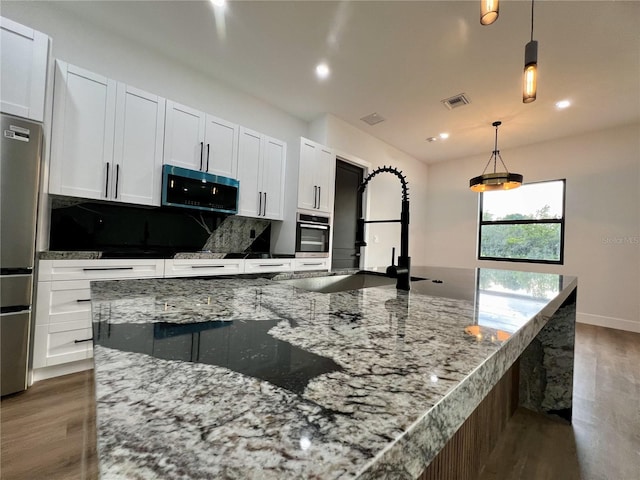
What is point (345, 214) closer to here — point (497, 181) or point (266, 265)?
point (266, 265)

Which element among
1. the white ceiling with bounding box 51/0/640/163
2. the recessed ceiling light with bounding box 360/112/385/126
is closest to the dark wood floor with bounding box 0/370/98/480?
the white ceiling with bounding box 51/0/640/163

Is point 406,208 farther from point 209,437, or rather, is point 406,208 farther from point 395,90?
point 395,90

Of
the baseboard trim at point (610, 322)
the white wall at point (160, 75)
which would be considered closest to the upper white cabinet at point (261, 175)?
the white wall at point (160, 75)

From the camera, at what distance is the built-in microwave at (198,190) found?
2.52m

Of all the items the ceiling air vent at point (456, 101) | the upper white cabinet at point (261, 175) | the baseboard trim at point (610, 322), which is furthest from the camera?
the baseboard trim at point (610, 322)

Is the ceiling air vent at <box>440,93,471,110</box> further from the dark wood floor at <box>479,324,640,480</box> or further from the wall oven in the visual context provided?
the dark wood floor at <box>479,324,640,480</box>

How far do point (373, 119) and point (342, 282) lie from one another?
3131mm

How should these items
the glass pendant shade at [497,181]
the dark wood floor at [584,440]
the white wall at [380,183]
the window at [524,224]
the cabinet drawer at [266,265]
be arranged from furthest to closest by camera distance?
the window at [524,224] < the white wall at [380,183] < the glass pendant shade at [497,181] < the cabinet drawer at [266,265] < the dark wood floor at [584,440]

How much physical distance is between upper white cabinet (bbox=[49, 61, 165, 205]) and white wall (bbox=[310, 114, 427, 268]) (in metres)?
2.21

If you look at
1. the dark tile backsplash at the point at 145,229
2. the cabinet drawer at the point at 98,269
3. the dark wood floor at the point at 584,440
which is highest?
the dark tile backsplash at the point at 145,229

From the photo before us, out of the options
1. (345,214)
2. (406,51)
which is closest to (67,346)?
(345,214)

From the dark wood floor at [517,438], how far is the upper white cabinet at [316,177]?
2643mm

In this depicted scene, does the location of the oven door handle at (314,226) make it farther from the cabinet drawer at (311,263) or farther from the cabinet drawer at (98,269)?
the cabinet drawer at (98,269)

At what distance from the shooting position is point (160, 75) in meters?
2.81
